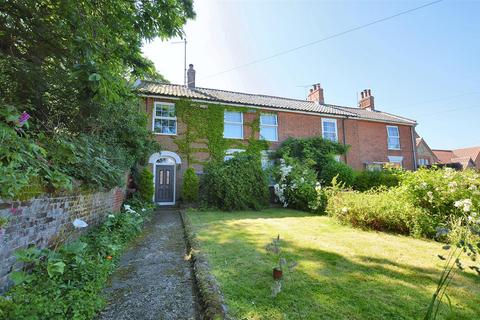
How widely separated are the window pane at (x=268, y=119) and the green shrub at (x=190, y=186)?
586cm

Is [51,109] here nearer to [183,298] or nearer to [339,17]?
[183,298]

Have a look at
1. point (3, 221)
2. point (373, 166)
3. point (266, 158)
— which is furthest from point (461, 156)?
point (3, 221)

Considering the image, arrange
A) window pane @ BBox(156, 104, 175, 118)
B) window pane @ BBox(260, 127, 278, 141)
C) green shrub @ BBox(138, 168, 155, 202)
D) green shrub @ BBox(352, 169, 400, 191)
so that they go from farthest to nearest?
window pane @ BBox(260, 127, 278, 141) < window pane @ BBox(156, 104, 175, 118) < green shrub @ BBox(352, 169, 400, 191) < green shrub @ BBox(138, 168, 155, 202)

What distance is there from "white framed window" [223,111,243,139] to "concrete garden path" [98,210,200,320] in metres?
9.43

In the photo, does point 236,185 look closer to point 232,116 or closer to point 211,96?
point 232,116

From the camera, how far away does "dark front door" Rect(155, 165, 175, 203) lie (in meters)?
12.5

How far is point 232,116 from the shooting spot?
47.6 feet

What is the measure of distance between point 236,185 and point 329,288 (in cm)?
800

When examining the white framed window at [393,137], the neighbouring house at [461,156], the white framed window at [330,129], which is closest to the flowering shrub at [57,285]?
the white framed window at [330,129]

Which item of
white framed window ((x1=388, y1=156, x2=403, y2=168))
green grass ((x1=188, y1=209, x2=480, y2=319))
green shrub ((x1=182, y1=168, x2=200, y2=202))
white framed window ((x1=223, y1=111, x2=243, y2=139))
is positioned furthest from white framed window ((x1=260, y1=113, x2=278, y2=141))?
white framed window ((x1=388, y1=156, x2=403, y2=168))

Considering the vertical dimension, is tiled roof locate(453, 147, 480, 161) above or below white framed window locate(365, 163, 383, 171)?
above

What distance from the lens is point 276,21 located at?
1002 centimetres

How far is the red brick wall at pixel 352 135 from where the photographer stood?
13227mm

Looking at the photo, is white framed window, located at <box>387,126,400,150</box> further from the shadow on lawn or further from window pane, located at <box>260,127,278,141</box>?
the shadow on lawn
